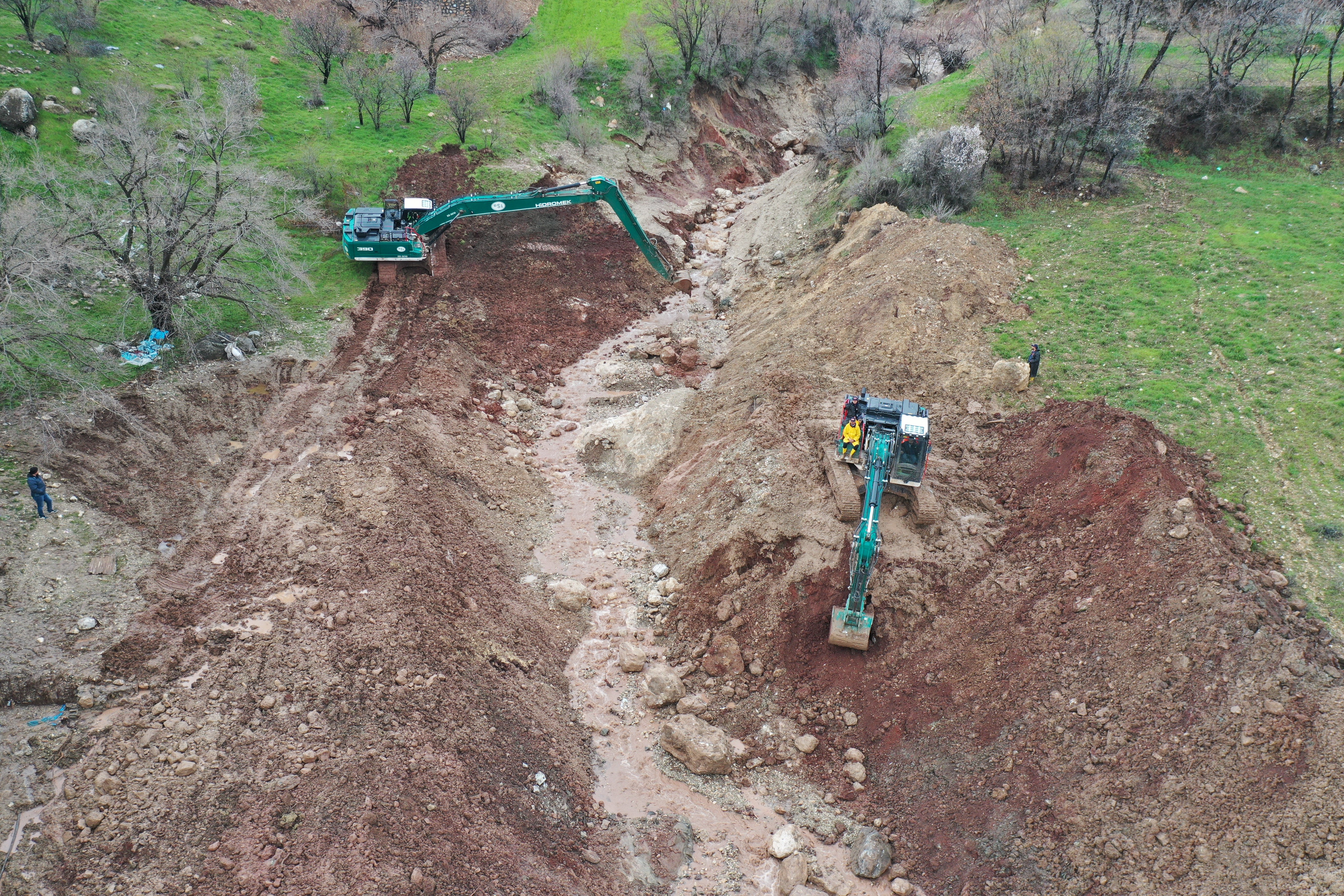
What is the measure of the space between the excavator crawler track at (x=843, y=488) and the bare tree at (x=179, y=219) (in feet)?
58.6

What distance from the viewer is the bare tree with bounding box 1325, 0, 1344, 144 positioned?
99.4ft

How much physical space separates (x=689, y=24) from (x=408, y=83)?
1773 cm

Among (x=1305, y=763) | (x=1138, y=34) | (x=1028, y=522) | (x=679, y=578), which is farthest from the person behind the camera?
(x=1138, y=34)

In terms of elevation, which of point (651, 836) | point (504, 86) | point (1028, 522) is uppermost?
point (504, 86)

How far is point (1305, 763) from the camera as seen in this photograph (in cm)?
1118

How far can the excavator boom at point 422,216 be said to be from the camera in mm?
27609

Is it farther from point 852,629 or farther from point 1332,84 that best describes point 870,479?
point 1332,84

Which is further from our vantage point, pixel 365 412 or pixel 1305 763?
pixel 365 412

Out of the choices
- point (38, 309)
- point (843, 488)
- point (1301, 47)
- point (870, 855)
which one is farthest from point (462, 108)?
point (1301, 47)

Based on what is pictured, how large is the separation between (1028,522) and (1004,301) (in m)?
9.87

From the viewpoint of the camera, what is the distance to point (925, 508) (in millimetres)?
17391

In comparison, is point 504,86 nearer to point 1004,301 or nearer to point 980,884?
point 1004,301

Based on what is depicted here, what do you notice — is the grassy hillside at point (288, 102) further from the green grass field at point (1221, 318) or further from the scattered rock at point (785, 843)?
the green grass field at point (1221, 318)

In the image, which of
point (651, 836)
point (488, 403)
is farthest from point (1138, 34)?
point (651, 836)
